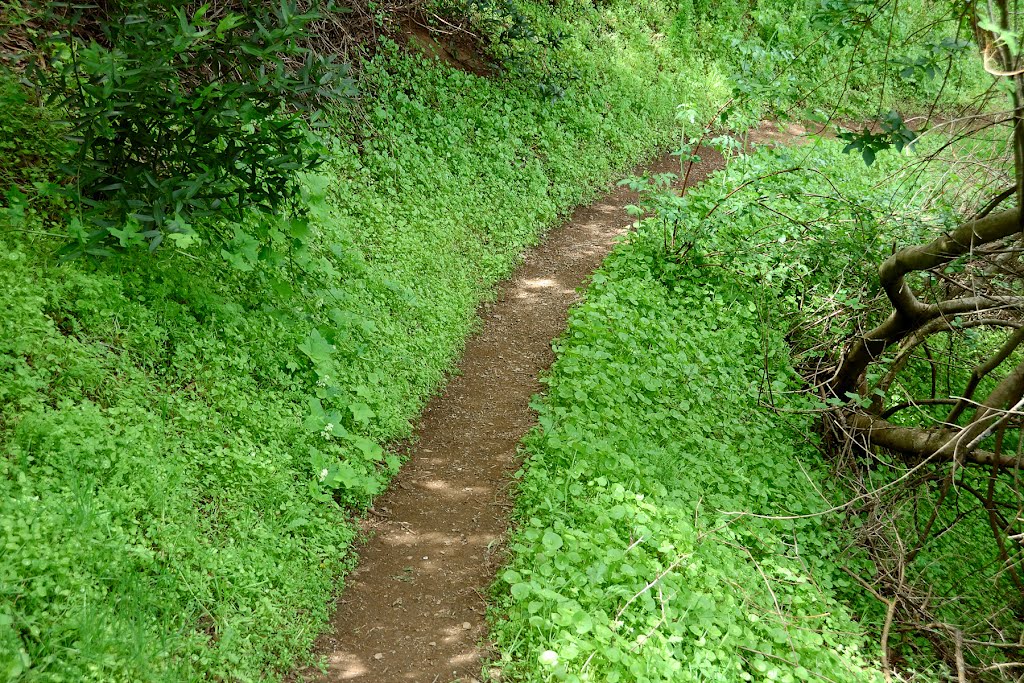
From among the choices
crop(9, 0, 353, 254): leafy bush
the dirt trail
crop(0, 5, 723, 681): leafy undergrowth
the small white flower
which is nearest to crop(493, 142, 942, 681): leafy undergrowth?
the small white flower

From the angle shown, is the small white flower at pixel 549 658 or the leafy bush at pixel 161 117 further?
the leafy bush at pixel 161 117

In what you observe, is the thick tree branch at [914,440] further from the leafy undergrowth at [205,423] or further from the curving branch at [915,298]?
the leafy undergrowth at [205,423]

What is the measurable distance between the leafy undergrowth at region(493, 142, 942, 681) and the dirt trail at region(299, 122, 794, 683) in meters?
0.25

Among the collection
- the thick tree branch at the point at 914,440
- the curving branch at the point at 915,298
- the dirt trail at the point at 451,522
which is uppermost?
the curving branch at the point at 915,298

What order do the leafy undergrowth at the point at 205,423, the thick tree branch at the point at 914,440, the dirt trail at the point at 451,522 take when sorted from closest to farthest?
the leafy undergrowth at the point at 205,423, the dirt trail at the point at 451,522, the thick tree branch at the point at 914,440

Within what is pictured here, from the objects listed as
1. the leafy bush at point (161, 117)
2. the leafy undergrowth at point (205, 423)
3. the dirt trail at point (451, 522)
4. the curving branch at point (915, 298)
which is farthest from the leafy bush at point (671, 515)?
the leafy bush at point (161, 117)

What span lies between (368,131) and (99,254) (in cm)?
450

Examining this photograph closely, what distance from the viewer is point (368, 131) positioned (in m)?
9.05

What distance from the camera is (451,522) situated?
18.6ft

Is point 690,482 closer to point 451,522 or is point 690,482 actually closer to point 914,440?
point 451,522

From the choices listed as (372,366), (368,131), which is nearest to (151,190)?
(372,366)

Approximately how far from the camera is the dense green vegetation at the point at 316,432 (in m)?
4.05

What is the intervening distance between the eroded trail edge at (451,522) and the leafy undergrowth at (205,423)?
212mm

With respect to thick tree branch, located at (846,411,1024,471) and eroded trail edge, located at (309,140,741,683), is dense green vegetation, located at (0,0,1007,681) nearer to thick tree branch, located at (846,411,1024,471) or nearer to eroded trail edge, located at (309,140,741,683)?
eroded trail edge, located at (309,140,741,683)
